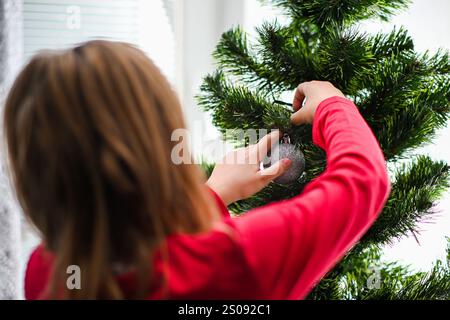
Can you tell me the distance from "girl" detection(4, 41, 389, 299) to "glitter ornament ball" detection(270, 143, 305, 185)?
197 millimetres

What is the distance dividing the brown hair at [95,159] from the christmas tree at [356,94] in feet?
0.90

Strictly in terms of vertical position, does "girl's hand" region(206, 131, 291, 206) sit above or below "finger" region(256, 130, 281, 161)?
below

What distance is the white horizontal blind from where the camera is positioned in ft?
3.67

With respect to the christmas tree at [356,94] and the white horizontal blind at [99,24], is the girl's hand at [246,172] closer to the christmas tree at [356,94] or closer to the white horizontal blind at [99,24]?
the christmas tree at [356,94]

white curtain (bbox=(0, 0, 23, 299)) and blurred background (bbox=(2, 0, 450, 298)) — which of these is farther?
blurred background (bbox=(2, 0, 450, 298))

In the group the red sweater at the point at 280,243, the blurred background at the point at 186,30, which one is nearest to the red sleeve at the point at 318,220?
the red sweater at the point at 280,243

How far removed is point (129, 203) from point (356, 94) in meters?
0.38

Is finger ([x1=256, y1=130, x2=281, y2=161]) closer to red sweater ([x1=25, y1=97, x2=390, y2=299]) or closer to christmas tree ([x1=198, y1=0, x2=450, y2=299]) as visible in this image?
christmas tree ([x1=198, y1=0, x2=450, y2=299])

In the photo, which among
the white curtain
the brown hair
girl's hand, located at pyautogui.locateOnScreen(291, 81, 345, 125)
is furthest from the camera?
the white curtain

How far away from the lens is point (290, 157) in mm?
657

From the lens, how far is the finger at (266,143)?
649 mm

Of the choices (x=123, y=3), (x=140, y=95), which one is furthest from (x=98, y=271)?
(x=123, y=3)

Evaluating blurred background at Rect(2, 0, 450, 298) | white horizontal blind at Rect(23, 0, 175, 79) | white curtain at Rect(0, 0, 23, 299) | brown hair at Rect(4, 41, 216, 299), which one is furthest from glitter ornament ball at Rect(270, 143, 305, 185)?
white horizontal blind at Rect(23, 0, 175, 79)

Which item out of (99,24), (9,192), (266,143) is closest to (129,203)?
(266,143)
